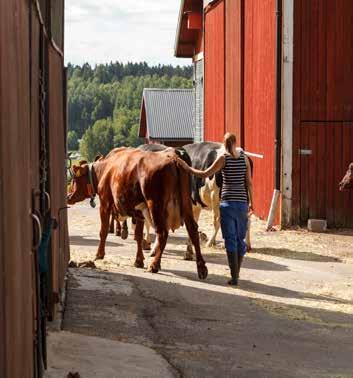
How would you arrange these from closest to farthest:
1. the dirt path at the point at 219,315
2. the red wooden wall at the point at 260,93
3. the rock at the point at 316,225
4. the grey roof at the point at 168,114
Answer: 1. the dirt path at the point at 219,315
2. the rock at the point at 316,225
3. the red wooden wall at the point at 260,93
4. the grey roof at the point at 168,114

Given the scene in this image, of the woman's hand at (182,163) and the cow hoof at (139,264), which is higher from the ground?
the woman's hand at (182,163)

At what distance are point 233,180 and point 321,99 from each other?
27.4 ft

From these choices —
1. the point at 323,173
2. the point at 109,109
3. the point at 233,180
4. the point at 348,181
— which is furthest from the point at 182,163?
the point at 109,109

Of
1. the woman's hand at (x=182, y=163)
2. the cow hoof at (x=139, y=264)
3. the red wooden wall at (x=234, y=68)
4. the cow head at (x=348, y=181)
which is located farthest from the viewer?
the red wooden wall at (x=234, y=68)

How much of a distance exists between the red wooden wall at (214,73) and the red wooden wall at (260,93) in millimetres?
3878

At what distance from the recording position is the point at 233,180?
38.8ft

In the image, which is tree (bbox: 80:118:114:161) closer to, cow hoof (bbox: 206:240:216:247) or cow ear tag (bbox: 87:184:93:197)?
cow hoof (bbox: 206:240:216:247)

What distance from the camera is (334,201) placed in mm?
19844

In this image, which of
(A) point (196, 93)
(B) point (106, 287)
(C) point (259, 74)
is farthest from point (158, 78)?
(B) point (106, 287)

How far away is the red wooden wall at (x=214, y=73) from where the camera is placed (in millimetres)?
27938

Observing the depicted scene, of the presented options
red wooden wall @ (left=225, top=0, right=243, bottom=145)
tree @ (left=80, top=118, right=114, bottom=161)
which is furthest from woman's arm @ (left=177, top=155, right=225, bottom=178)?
tree @ (left=80, top=118, right=114, bottom=161)

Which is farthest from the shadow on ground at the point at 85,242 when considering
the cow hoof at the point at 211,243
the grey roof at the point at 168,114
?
the grey roof at the point at 168,114

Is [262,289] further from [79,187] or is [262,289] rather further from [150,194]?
[79,187]

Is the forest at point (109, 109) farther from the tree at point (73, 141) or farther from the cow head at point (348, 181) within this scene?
the cow head at point (348, 181)
